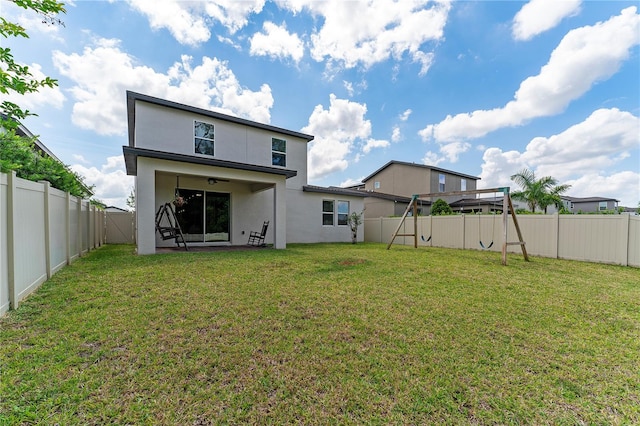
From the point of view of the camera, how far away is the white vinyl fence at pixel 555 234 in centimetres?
742

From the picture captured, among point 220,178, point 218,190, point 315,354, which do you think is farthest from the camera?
point 218,190

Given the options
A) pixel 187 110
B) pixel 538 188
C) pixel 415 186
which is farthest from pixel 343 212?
pixel 538 188

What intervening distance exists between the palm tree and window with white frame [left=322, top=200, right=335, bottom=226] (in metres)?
12.1

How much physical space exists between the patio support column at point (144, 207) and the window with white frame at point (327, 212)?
8107 millimetres

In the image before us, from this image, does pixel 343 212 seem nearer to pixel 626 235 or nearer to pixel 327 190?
pixel 327 190

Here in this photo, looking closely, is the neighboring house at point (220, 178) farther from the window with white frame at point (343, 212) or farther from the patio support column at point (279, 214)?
the window with white frame at point (343, 212)

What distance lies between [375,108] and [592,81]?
850 cm

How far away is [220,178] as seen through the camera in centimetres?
902

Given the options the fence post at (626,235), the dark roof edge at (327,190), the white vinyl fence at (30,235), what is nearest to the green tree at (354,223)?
the dark roof edge at (327,190)

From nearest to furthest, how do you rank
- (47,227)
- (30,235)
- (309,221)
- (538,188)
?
(30,235)
(47,227)
(309,221)
(538,188)

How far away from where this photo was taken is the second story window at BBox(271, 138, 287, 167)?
506 inches

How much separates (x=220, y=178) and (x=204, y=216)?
7.73 feet

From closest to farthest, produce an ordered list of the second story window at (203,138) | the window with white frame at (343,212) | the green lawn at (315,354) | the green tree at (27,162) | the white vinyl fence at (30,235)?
the green lawn at (315,354) < the white vinyl fence at (30,235) < the green tree at (27,162) < the second story window at (203,138) < the window with white frame at (343,212)

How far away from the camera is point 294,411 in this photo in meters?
1.75
